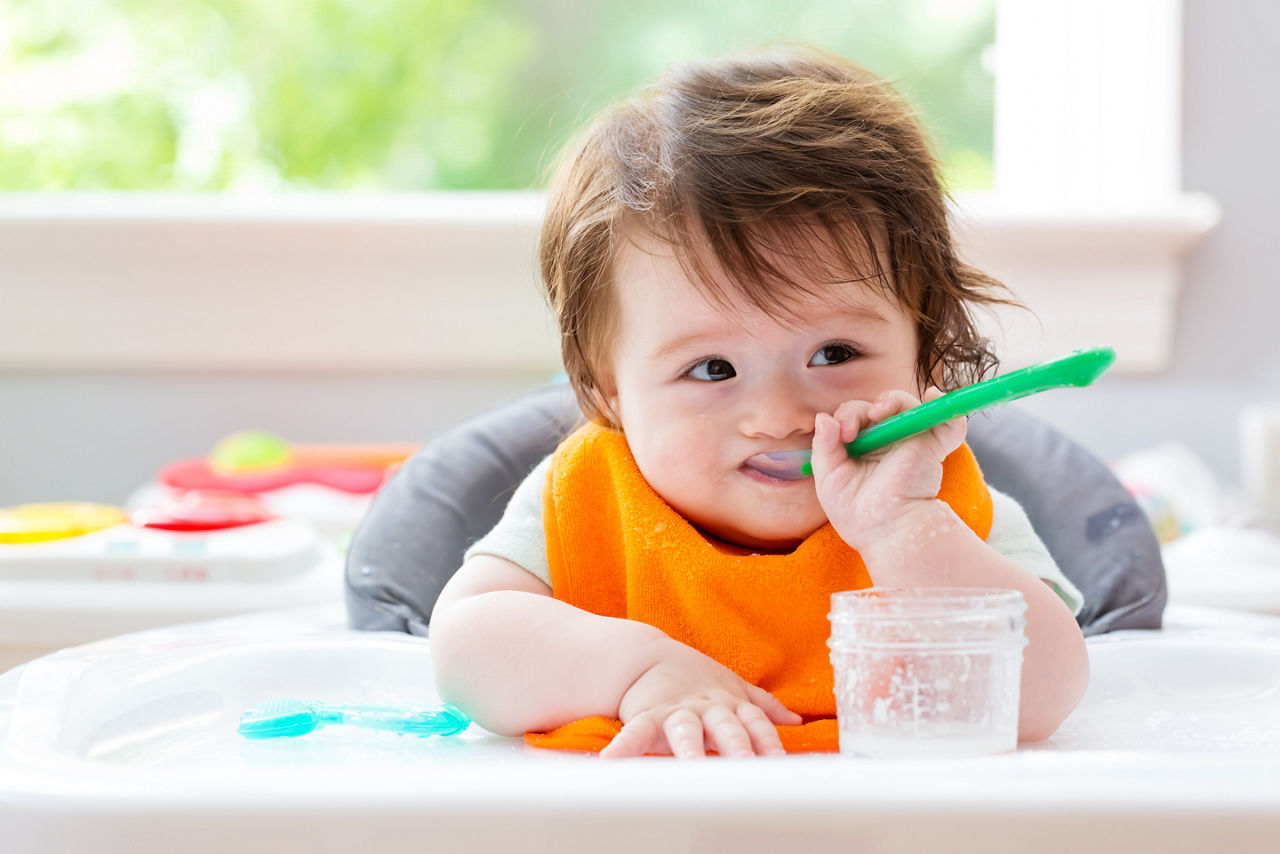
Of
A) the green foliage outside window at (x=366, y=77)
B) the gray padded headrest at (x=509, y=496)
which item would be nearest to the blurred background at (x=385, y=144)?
the green foliage outside window at (x=366, y=77)

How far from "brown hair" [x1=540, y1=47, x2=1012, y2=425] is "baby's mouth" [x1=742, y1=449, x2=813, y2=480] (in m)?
0.08

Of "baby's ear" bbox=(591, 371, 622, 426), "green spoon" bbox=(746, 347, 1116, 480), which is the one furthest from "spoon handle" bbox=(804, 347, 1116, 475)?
"baby's ear" bbox=(591, 371, 622, 426)

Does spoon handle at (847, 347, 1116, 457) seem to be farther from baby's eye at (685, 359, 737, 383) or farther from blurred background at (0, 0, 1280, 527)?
blurred background at (0, 0, 1280, 527)

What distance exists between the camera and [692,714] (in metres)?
0.55

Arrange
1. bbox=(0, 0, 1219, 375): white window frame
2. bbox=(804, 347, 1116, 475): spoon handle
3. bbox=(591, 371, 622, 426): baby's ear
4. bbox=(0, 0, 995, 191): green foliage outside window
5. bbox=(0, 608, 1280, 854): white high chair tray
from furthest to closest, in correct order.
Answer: bbox=(0, 0, 995, 191): green foliage outside window → bbox=(0, 0, 1219, 375): white window frame → bbox=(591, 371, 622, 426): baby's ear → bbox=(804, 347, 1116, 475): spoon handle → bbox=(0, 608, 1280, 854): white high chair tray

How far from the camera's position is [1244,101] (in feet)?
5.07

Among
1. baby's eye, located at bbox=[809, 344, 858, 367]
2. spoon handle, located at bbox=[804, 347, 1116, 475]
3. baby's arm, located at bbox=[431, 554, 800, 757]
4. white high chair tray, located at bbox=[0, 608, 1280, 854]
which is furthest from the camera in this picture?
baby's eye, located at bbox=[809, 344, 858, 367]

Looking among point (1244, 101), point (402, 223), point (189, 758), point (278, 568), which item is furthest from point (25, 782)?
point (1244, 101)

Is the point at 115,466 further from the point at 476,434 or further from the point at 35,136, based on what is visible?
the point at 476,434

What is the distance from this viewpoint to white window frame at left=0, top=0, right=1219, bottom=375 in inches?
60.3

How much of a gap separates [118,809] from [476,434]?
0.55 metres

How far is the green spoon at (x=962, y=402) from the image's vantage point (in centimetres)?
47

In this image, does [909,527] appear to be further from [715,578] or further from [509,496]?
[509,496]

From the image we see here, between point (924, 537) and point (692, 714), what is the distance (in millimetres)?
141
